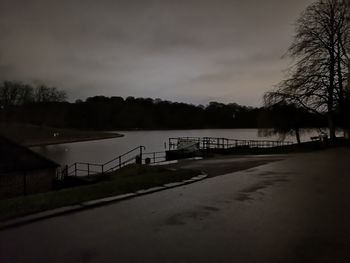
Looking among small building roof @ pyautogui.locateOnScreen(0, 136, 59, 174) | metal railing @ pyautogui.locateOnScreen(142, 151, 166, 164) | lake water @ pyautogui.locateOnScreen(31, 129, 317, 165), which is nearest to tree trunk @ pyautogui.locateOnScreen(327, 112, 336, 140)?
lake water @ pyautogui.locateOnScreen(31, 129, 317, 165)

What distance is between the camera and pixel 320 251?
4445mm

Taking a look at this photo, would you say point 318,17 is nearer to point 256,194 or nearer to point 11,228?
point 256,194

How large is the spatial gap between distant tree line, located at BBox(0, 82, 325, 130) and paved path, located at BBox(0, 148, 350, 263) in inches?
3006

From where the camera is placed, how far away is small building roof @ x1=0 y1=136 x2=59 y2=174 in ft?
66.2

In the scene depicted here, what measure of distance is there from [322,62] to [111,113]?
4801 inches

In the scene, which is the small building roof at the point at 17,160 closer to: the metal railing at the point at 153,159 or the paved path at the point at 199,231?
the metal railing at the point at 153,159

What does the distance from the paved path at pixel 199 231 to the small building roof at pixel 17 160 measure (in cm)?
1445

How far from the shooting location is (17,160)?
21094 mm

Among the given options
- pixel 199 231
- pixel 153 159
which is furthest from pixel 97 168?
pixel 199 231

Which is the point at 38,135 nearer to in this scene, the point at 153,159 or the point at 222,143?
the point at 222,143

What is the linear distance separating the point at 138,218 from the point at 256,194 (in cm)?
324

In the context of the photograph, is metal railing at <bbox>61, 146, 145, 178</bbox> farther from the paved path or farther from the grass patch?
the paved path

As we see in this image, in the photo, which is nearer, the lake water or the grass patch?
the grass patch

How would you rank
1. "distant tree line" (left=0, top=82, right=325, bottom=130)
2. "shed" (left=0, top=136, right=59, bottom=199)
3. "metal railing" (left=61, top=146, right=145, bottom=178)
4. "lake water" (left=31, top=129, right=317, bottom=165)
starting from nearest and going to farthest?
"shed" (left=0, top=136, right=59, bottom=199)
"metal railing" (left=61, top=146, right=145, bottom=178)
"lake water" (left=31, top=129, right=317, bottom=165)
"distant tree line" (left=0, top=82, right=325, bottom=130)
